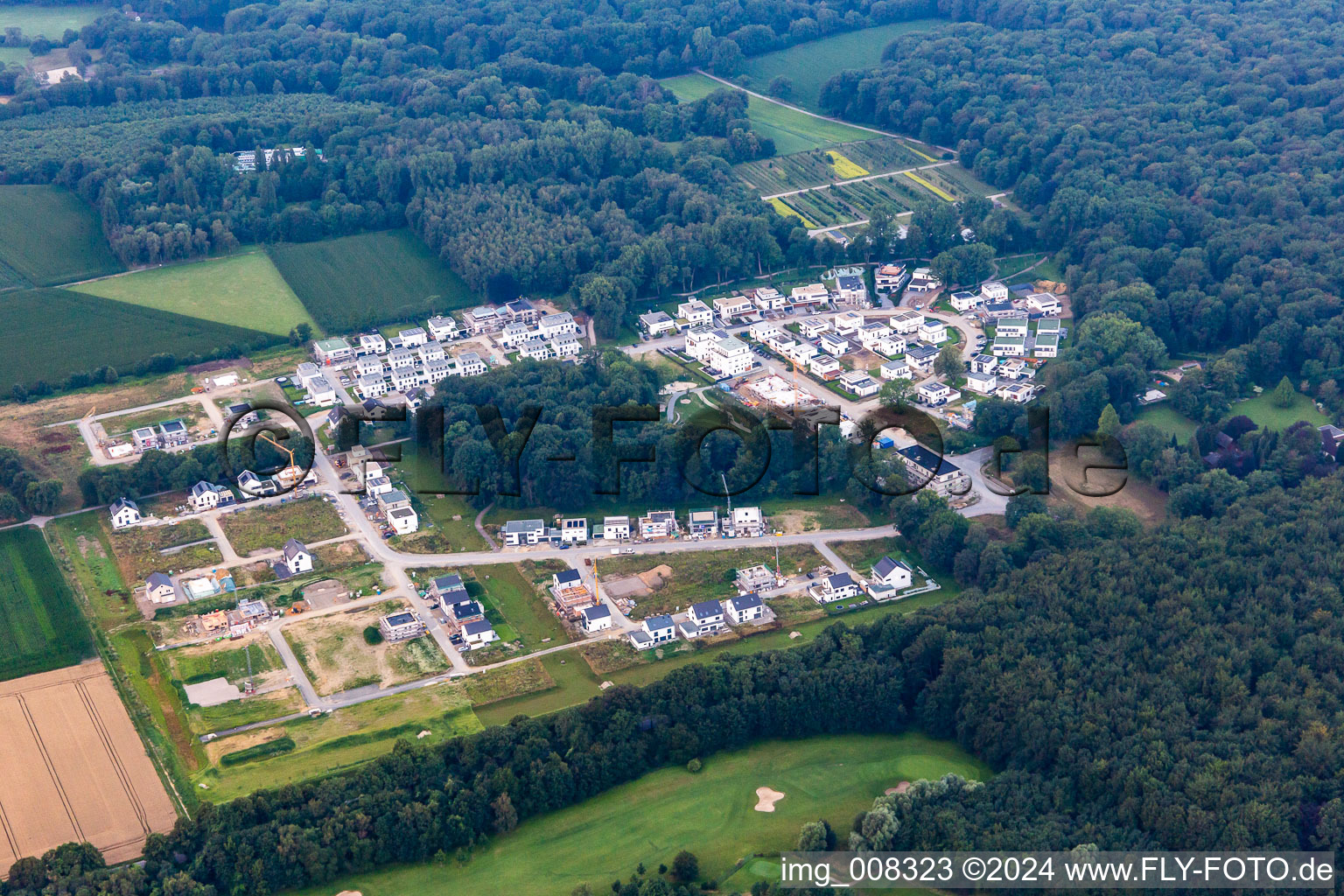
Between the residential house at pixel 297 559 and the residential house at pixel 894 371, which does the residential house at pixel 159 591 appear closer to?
the residential house at pixel 297 559

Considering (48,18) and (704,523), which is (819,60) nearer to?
(704,523)

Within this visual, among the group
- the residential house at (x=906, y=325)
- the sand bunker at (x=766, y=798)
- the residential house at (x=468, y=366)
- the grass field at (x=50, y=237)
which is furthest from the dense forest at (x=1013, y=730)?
the grass field at (x=50, y=237)

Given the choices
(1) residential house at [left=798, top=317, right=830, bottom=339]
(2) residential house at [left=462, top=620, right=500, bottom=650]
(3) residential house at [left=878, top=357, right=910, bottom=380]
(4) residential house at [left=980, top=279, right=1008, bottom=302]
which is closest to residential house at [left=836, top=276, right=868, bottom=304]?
(1) residential house at [left=798, top=317, right=830, bottom=339]

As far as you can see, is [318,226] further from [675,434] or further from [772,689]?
[772,689]

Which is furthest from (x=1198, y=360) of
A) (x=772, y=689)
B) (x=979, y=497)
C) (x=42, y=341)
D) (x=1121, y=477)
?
(x=42, y=341)

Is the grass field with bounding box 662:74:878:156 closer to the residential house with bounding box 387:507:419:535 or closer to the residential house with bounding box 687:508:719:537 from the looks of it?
the residential house with bounding box 687:508:719:537
